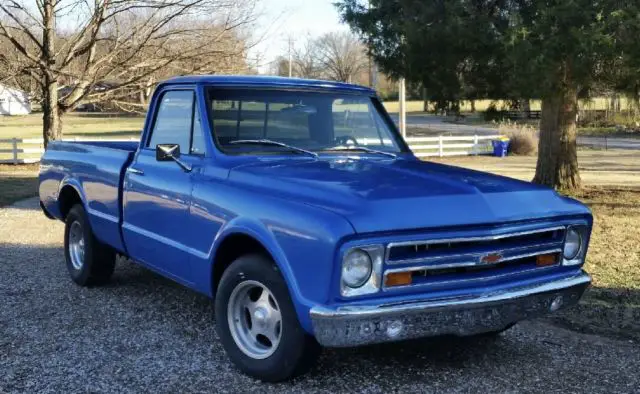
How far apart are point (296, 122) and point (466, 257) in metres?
1.89

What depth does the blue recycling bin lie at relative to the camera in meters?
26.6

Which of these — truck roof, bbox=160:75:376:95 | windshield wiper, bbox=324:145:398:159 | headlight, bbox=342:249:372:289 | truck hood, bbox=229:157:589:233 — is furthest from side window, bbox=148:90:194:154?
headlight, bbox=342:249:372:289

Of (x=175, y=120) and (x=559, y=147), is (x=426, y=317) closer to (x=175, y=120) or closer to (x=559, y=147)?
(x=175, y=120)

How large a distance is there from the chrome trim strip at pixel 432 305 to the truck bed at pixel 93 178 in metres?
2.77

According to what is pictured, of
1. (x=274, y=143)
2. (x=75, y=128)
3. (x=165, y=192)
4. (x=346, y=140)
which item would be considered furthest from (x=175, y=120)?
(x=75, y=128)

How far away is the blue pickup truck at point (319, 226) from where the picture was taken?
3.66 m

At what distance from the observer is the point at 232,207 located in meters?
4.31

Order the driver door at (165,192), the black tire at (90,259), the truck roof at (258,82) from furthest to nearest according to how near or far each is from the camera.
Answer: the black tire at (90,259)
the truck roof at (258,82)
the driver door at (165,192)

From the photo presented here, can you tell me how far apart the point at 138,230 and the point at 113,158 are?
0.88 metres

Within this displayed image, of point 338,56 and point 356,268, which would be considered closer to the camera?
point 356,268

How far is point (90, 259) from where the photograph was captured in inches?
254

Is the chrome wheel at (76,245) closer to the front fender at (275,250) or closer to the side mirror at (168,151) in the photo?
the side mirror at (168,151)

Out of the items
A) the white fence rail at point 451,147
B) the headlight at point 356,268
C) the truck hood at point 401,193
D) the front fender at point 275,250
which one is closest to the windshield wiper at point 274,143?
the truck hood at point 401,193

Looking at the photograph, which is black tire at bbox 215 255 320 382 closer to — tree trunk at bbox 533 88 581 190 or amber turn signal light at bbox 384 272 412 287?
amber turn signal light at bbox 384 272 412 287
